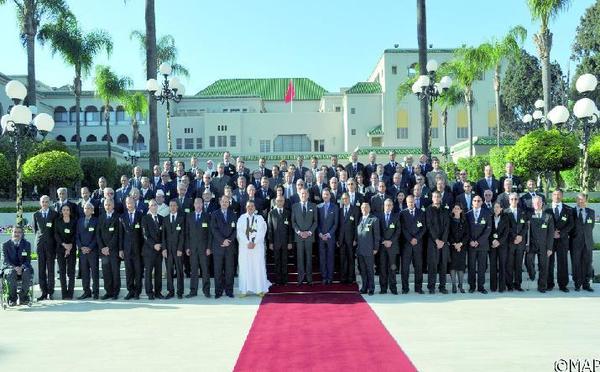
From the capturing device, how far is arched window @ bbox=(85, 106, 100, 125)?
60812mm

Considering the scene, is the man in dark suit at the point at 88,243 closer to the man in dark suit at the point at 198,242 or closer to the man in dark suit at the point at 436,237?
the man in dark suit at the point at 198,242

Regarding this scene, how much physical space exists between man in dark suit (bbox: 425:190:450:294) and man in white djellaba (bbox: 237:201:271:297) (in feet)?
11.1

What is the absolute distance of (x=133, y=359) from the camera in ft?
23.6

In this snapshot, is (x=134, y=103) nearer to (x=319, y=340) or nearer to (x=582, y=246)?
(x=582, y=246)

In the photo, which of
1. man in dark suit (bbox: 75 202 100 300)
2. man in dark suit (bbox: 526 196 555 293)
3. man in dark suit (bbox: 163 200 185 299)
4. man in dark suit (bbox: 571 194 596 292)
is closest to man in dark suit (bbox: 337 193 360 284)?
man in dark suit (bbox: 163 200 185 299)

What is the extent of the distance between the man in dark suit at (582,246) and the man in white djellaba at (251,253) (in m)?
6.42

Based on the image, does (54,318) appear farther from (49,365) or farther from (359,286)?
(359,286)

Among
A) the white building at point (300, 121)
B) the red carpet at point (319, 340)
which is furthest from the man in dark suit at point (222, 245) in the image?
the white building at point (300, 121)

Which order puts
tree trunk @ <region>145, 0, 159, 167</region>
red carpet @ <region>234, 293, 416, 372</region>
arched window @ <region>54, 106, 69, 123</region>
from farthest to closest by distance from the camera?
arched window @ <region>54, 106, 69, 123</region>
tree trunk @ <region>145, 0, 159, 167</region>
red carpet @ <region>234, 293, 416, 372</region>

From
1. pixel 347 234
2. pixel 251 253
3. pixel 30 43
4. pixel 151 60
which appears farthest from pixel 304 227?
pixel 30 43

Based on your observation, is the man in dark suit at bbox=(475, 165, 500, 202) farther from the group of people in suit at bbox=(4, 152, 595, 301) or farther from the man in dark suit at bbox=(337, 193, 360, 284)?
the man in dark suit at bbox=(337, 193, 360, 284)

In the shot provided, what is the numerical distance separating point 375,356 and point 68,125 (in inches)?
2287

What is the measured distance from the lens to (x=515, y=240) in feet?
39.0

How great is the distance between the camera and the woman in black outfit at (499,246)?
11898mm
